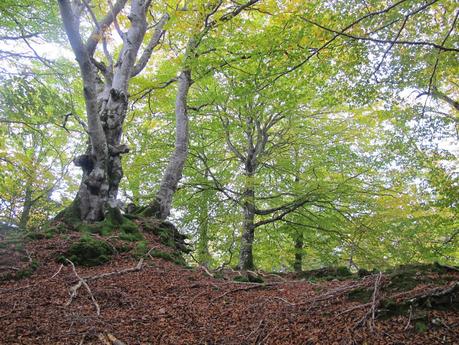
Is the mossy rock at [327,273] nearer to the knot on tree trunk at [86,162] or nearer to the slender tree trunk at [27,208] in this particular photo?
the knot on tree trunk at [86,162]

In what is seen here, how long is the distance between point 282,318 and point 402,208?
→ 8.55 meters

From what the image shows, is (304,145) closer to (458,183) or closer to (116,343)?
(458,183)

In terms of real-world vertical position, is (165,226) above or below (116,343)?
above

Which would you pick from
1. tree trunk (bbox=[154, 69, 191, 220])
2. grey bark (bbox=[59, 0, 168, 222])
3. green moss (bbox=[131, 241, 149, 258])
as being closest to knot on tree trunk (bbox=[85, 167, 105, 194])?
grey bark (bbox=[59, 0, 168, 222])

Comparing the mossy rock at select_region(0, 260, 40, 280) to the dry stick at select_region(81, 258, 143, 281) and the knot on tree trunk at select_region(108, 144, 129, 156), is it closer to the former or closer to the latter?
the dry stick at select_region(81, 258, 143, 281)

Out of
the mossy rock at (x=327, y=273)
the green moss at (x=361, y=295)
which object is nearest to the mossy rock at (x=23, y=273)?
the green moss at (x=361, y=295)

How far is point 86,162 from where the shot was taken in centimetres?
709

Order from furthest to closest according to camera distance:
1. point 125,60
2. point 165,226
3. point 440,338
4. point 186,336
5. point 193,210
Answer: point 193,210 → point 165,226 → point 125,60 → point 186,336 → point 440,338

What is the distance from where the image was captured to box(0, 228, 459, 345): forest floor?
8.60 ft

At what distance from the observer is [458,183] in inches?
330

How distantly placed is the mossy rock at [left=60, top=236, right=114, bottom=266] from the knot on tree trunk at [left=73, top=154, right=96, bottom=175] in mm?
1809

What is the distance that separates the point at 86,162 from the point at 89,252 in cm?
228

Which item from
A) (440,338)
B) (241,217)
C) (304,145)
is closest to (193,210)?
(241,217)

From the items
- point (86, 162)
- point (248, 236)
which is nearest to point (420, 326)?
point (86, 162)
